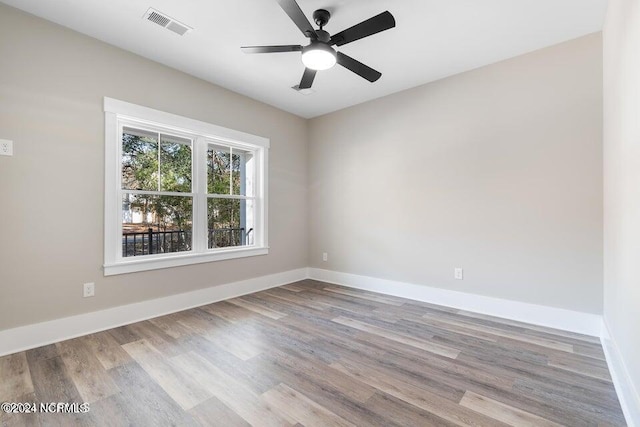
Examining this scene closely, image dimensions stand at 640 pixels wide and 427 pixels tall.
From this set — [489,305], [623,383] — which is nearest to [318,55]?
[623,383]

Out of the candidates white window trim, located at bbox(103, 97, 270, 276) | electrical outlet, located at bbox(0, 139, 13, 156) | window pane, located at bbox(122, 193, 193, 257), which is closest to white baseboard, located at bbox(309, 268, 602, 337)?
white window trim, located at bbox(103, 97, 270, 276)

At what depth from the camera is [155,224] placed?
3.36 m

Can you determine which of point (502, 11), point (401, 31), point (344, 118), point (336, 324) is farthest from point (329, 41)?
point (336, 324)

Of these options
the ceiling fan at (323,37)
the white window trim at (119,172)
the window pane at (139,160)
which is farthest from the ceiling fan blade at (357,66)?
the window pane at (139,160)

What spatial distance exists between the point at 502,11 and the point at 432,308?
2.99m

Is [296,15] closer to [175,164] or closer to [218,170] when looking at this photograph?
[175,164]

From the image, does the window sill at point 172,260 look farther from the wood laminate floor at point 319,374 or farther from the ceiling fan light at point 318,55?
the ceiling fan light at point 318,55

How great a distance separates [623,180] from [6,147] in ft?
14.4

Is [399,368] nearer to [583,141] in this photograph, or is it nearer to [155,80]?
[583,141]

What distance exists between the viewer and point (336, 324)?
2.97m

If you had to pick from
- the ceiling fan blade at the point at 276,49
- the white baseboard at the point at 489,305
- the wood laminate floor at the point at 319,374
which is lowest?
the wood laminate floor at the point at 319,374

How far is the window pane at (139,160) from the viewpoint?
10.2 feet

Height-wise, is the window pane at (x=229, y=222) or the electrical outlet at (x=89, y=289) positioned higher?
the window pane at (x=229, y=222)

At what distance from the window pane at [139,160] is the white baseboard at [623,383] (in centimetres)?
409
